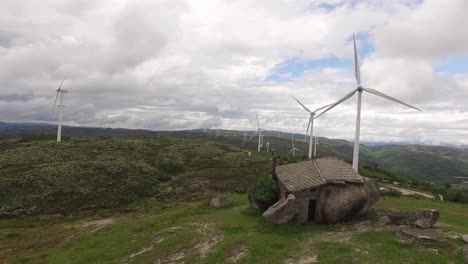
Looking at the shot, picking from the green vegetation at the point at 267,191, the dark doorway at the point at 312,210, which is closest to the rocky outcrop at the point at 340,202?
the dark doorway at the point at 312,210

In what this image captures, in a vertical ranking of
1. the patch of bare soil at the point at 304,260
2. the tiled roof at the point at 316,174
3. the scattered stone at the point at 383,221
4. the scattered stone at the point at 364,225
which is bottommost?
the patch of bare soil at the point at 304,260

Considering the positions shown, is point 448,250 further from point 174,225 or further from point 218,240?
point 174,225

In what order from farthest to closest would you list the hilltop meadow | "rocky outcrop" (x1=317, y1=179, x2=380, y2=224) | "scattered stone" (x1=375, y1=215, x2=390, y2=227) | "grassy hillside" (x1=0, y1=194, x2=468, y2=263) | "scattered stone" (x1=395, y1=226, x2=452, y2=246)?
"rocky outcrop" (x1=317, y1=179, x2=380, y2=224) < "scattered stone" (x1=375, y1=215, x2=390, y2=227) < the hilltop meadow < "scattered stone" (x1=395, y1=226, x2=452, y2=246) < "grassy hillside" (x1=0, y1=194, x2=468, y2=263)

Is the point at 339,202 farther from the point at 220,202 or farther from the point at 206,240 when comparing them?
the point at 220,202

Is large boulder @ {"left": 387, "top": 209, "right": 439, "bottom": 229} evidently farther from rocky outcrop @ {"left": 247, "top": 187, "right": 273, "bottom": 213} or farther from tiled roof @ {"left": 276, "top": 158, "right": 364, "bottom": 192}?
rocky outcrop @ {"left": 247, "top": 187, "right": 273, "bottom": 213}

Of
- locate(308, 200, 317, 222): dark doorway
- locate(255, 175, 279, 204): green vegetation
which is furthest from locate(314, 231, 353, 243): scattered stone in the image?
locate(255, 175, 279, 204): green vegetation

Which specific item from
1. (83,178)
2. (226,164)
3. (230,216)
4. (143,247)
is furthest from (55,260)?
(226,164)

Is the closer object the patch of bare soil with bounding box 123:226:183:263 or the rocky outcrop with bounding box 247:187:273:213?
the patch of bare soil with bounding box 123:226:183:263

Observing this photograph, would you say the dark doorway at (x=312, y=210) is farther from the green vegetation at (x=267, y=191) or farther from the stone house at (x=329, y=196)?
the green vegetation at (x=267, y=191)
